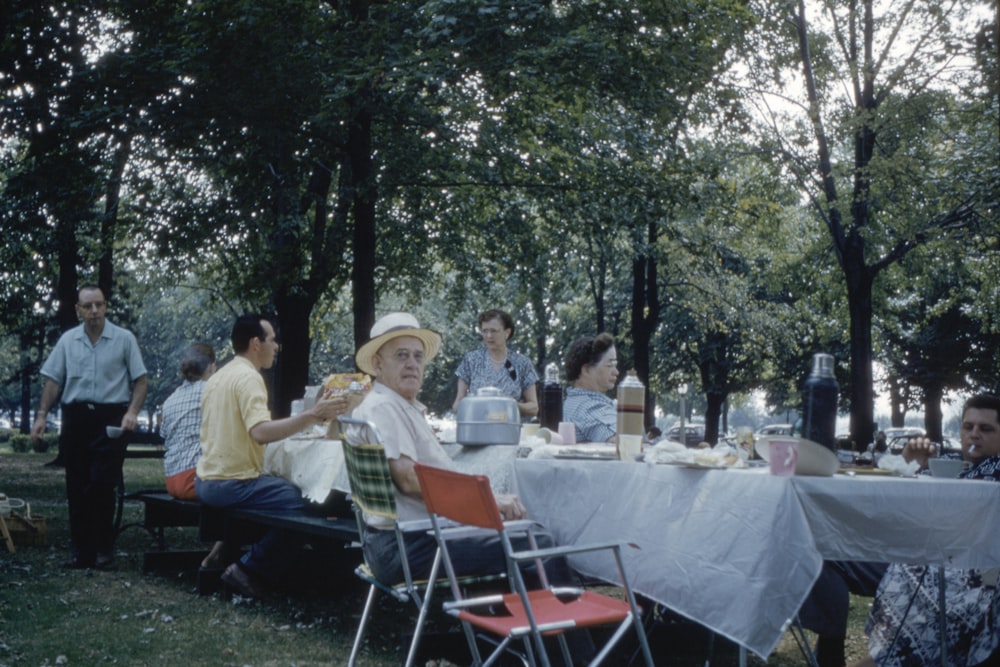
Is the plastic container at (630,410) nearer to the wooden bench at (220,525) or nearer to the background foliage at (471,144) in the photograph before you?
the wooden bench at (220,525)

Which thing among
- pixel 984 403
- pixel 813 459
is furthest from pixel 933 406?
pixel 813 459

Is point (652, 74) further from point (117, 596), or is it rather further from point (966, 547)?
point (966, 547)

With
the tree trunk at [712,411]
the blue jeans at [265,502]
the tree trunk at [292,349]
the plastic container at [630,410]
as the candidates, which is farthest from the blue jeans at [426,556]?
the tree trunk at [712,411]

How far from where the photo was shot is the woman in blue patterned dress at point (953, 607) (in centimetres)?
429

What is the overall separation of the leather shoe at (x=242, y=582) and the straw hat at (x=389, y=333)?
100 inches

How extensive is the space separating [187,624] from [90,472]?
261 centimetres

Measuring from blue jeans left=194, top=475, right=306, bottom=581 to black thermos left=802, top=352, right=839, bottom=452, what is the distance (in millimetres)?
4282

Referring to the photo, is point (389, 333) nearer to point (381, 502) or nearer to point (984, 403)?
point (381, 502)

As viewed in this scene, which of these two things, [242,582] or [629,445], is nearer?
[629,445]

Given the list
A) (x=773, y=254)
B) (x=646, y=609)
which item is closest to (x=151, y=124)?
(x=646, y=609)

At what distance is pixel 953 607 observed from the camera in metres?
4.45

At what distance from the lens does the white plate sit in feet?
12.3

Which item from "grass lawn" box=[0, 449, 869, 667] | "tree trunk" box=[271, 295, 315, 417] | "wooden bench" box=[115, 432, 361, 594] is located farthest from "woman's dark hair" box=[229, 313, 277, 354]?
"tree trunk" box=[271, 295, 315, 417]

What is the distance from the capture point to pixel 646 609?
5605mm
